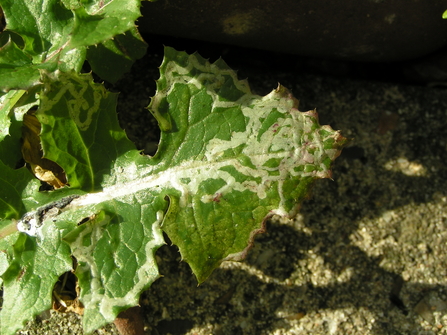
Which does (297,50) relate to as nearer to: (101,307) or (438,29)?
(438,29)

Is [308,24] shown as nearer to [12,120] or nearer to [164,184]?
[164,184]

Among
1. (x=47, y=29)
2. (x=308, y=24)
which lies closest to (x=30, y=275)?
(x=47, y=29)

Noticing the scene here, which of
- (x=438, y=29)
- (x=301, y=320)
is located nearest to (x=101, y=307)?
(x=301, y=320)

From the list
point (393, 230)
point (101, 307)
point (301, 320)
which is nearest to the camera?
point (101, 307)

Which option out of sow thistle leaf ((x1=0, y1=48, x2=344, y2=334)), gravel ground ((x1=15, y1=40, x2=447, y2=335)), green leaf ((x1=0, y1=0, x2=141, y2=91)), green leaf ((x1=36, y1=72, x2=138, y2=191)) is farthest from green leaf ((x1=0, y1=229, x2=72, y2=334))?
green leaf ((x1=0, y1=0, x2=141, y2=91))

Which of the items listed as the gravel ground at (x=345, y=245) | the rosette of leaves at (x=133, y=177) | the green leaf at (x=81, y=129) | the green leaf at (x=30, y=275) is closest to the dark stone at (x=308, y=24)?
the gravel ground at (x=345, y=245)

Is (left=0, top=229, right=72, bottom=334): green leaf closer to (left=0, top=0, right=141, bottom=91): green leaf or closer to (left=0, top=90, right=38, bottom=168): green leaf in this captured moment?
(left=0, top=90, right=38, bottom=168): green leaf
